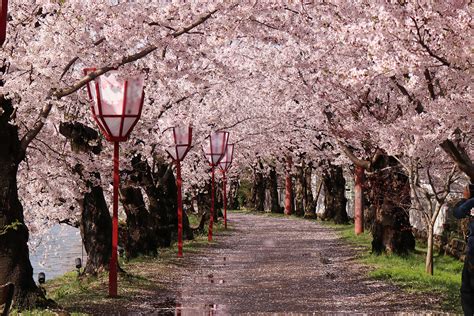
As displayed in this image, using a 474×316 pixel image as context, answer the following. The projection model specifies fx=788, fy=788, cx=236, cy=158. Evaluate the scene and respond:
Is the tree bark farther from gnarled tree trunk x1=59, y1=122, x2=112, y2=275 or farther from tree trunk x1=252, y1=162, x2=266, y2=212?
tree trunk x1=252, y1=162, x2=266, y2=212

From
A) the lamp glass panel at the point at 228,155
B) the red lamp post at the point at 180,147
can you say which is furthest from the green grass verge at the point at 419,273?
the lamp glass panel at the point at 228,155

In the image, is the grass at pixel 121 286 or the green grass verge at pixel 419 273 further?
the green grass verge at pixel 419 273

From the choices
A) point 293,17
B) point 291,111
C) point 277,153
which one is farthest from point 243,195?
point 293,17

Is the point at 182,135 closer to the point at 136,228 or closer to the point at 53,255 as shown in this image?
the point at 136,228

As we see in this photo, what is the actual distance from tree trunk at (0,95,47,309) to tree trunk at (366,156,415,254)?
11.6 meters

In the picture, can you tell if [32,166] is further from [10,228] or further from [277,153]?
[277,153]

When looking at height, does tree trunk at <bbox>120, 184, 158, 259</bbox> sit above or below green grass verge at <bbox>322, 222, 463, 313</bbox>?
above

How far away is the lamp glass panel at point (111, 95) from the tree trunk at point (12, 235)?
6.32 ft

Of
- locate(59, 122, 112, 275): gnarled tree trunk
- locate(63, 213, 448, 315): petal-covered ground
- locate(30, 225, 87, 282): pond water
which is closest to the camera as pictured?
locate(63, 213, 448, 315): petal-covered ground

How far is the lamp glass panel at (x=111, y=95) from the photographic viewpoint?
13.3 metres

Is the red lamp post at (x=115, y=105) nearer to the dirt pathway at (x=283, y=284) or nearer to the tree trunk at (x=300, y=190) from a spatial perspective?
the dirt pathway at (x=283, y=284)

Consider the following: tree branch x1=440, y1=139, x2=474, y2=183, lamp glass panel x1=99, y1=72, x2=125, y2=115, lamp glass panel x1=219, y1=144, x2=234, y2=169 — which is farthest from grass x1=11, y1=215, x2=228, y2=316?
lamp glass panel x1=219, y1=144, x2=234, y2=169

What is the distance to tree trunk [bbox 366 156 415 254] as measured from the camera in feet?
70.0

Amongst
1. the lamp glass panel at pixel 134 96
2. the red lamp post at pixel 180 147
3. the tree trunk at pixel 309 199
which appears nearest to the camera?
the lamp glass panel at pixel 134 96
